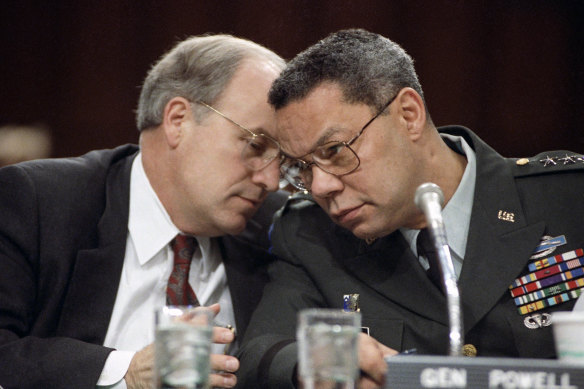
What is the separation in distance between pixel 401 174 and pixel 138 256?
0.78 meters

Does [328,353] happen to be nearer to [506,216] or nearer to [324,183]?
[324,183]

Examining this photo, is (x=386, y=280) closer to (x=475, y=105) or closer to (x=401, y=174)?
(x=401, y=174)

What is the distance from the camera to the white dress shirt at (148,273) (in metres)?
1.91

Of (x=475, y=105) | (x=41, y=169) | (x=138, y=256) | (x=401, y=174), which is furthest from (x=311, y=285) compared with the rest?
(x=475, y=105)

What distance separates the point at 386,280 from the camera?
174 centimetres

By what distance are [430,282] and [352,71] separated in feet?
1.75

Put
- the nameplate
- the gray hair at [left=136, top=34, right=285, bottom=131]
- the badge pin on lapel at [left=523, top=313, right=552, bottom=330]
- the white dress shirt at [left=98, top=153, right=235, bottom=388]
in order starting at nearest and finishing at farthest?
the nameplate, the badge pin on lapel at [left=523, top=313, right=552, bottom=330], the white dress shirt at [left=98, top=153, right=235, bottom=388], the gray hair at [left=136, top=34, right=285, bottom=131]

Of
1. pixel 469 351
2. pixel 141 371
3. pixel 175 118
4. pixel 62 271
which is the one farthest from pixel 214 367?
pixel 175 118

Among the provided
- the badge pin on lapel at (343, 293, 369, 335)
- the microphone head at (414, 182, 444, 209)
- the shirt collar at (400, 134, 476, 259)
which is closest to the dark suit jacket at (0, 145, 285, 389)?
the badge pin on lapel at (343, 293, 369, 335)

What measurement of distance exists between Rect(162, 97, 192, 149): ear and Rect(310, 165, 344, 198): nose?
56 centimetres

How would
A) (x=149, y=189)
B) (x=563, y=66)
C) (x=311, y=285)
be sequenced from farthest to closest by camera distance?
1. (x=563, y=66)
2. (x=149, y=189)
3. (x=311, y=285)

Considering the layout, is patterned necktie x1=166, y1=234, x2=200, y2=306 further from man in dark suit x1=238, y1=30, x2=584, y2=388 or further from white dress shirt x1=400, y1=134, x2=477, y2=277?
white dress shirt x1=400, y1=134, x2=477, y2=277

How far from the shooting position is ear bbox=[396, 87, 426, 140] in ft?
5.68

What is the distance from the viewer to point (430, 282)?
168 centimetres
